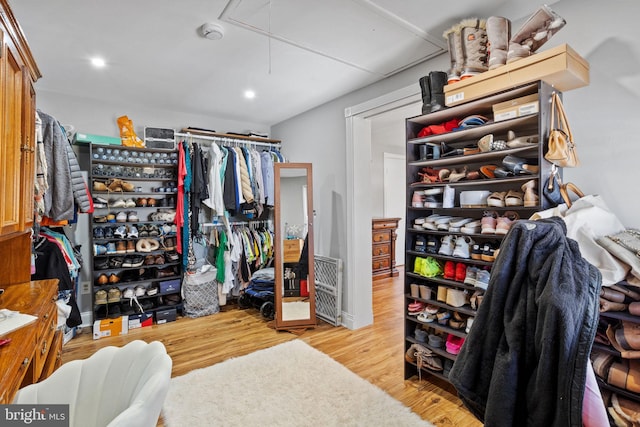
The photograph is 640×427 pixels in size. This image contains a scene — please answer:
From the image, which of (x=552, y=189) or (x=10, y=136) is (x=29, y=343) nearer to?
(x=10, y=136)

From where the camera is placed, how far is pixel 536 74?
1.52 meters

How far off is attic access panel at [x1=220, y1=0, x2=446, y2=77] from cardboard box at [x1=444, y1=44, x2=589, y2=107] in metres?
0.54

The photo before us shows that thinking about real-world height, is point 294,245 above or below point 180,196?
below

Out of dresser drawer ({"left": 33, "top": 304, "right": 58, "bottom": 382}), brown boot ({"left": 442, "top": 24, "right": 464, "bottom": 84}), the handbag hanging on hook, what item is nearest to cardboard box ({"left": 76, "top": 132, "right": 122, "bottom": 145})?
dresser drawer ({"left": 33, "top": 304, "right": 58, "bottom": 382})

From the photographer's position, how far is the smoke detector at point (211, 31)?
188 centimetres

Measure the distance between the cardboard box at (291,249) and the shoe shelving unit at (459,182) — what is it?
1.37 metres

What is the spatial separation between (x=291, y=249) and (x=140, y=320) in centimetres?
177

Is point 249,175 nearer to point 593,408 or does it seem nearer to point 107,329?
point 107,329

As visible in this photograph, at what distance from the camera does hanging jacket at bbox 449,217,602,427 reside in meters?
0.77

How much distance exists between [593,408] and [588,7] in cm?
187

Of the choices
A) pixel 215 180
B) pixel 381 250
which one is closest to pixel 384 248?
pixel 381 250

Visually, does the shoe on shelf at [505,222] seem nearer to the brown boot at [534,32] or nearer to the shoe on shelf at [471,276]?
the shoe on shelf at [471,276]

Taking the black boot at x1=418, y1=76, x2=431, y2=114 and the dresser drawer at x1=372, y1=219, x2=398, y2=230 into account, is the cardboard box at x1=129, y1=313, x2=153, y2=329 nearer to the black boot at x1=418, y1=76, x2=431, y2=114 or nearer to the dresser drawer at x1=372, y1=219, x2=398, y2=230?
→ the dresser drawer at x1=372, y1=219, x2=398, y2=230

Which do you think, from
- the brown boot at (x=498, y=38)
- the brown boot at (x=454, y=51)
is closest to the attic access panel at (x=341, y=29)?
the brown boot at (x=454, y=51)
